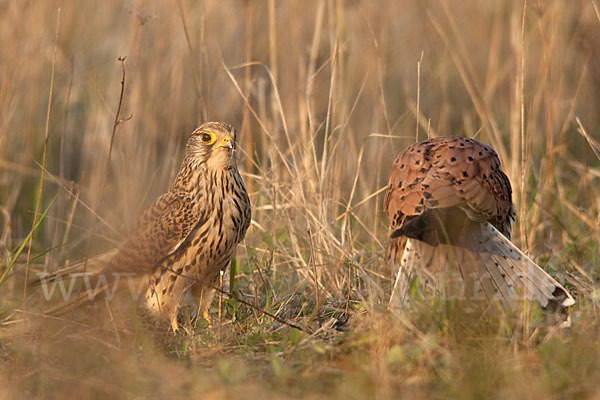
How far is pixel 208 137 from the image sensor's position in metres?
4.33

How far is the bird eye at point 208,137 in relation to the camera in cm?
429

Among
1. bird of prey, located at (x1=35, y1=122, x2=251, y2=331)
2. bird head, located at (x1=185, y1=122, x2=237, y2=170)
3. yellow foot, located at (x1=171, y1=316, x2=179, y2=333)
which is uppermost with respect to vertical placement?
bird head, located at (x1=185, y1=122, x2=237, y2=170)

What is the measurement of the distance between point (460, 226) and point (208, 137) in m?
1.50

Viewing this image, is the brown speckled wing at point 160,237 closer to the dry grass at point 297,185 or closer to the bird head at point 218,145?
the bird head at point 218,145

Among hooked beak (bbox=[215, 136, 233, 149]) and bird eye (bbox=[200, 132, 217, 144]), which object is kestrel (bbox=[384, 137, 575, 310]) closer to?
hooked beak (bbox=[215, 136, 233, 149])

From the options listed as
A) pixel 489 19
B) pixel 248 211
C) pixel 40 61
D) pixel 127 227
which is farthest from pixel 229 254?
pixel 489 19

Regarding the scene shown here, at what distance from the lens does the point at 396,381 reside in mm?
2805

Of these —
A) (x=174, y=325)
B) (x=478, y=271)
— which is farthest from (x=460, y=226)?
(x=174, y=325)

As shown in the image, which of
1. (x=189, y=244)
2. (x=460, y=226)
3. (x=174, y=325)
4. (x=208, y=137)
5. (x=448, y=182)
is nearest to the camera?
(x=448, y=182)

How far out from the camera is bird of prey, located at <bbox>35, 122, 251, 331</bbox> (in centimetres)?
416

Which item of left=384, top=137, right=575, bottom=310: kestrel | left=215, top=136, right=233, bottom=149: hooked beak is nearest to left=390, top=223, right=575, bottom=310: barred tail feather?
left=384, top=137, right=575, bottom=310: kestrel

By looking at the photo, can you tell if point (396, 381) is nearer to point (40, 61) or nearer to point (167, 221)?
point (167, 221)

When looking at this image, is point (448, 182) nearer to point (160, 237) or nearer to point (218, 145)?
point (218, 145)

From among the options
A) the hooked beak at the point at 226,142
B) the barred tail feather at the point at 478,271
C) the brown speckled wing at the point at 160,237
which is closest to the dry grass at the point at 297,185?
the barred tail feather at the point at 478,271
